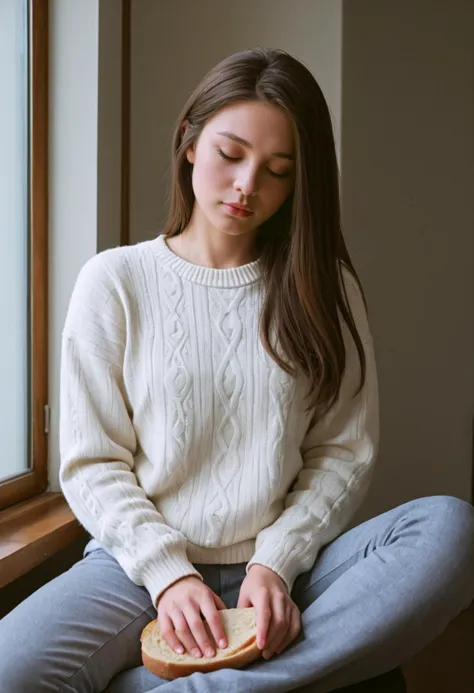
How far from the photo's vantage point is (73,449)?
1.27 metres

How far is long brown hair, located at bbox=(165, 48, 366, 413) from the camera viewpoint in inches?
50.0

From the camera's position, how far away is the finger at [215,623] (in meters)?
1.08

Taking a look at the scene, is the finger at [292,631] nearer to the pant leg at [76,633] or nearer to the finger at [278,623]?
the finger at [278,623]

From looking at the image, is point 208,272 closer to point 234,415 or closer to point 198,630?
point 234,415

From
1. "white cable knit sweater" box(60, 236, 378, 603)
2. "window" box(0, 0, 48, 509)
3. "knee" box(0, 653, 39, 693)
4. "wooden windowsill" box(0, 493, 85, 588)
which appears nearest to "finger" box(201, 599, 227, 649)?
"white cable knit sweater" box(60, 236, 378, 603)

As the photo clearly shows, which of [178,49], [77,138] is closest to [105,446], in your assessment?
[77,138]

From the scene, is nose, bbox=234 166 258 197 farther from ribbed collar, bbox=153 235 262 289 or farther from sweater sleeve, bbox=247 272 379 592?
sweater sleeve, bbox=247 272 379 592

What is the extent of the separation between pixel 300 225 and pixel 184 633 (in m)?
0.62

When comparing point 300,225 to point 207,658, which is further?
point 300,225

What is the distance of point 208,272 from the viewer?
1.36m

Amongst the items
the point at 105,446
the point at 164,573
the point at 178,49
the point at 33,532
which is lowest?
the point at 33,532

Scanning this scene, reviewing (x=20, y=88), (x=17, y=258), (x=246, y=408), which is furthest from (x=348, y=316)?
(x=20, y=88)

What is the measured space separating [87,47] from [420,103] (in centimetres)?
104

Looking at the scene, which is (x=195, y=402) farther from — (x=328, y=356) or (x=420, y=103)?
(x=420, y=103)
